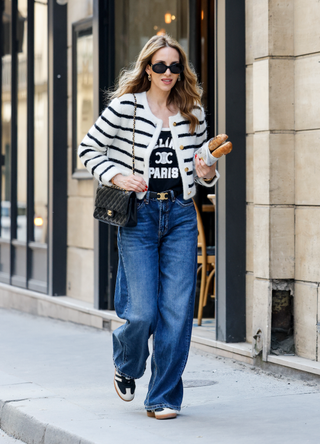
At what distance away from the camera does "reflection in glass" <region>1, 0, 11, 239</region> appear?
35.3ft

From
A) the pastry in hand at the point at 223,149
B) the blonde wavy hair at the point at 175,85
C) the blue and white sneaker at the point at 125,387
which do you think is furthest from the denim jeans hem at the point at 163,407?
the blonde wavy hair at the point at 175,85

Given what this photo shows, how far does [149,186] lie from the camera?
4.27 m

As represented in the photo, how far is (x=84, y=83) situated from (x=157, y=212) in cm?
469

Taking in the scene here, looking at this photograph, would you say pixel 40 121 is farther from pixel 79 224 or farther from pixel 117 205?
pixel 117 205

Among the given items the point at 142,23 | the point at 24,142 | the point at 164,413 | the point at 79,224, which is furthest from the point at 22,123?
the point at 164,413

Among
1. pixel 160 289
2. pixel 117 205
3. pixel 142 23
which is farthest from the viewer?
pixel 142 23

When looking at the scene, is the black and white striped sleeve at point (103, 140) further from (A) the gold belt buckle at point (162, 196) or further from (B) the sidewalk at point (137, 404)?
(B) the sidewalk at point (137, 404)

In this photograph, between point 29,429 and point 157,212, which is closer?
point 157,212

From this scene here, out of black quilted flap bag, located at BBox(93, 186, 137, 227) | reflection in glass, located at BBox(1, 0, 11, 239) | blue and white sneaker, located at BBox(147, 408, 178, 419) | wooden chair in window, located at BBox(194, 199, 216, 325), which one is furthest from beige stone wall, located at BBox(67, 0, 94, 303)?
blue and white sneaker, located at BBox(147, 408, 178, 419)

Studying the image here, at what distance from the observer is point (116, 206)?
167 inches

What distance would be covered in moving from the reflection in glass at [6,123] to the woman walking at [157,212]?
6636 mm

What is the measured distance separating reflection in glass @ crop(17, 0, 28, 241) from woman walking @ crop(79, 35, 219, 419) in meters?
5.85

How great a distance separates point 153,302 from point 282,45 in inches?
90.1

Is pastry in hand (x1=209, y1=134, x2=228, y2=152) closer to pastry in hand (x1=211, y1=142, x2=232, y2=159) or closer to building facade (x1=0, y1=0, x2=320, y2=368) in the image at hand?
pastry in hand (x1=211, y1=142, x2=232, y2=159)
